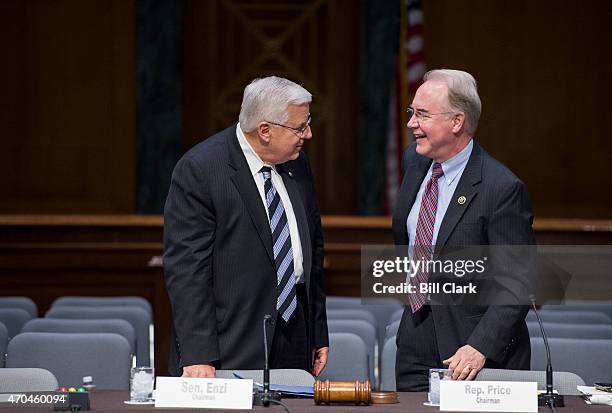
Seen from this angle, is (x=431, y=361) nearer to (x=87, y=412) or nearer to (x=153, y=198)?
(x=87, y=412)

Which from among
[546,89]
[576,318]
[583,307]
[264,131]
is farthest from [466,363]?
[546,89]

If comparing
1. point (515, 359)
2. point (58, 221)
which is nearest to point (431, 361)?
point (515, 359)

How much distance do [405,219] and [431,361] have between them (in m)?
0.51

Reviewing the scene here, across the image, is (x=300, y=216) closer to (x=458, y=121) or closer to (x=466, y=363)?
(x=458, y=121)

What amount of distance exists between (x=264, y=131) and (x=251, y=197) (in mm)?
234

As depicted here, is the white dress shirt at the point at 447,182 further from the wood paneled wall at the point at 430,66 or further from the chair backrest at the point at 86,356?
the wood paneled wall at the point at 430,66

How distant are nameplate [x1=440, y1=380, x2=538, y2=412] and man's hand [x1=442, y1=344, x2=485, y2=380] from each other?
0.51m

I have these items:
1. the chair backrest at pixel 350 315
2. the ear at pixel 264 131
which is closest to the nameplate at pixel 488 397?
the ear at pixel 264 131

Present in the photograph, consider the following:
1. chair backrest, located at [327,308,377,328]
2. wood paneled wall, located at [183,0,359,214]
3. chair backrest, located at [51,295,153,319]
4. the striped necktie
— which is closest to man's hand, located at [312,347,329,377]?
the striped necktie

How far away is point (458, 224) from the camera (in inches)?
151

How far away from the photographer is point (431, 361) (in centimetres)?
388

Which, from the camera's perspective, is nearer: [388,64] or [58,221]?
[58,221]

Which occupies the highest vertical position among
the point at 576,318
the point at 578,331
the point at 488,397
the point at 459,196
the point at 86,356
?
the point at 459,196

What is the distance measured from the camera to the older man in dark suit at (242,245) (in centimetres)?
382
